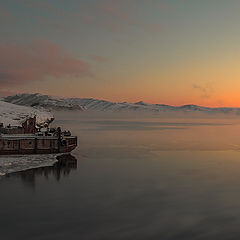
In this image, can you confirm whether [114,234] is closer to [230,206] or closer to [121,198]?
[121,198]

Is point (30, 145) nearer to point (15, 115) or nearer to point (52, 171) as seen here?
point (52, 171)

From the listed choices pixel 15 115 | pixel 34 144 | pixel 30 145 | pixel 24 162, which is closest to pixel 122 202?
pixel 24 162

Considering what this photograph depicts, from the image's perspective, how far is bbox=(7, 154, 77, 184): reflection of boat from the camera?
31.1m

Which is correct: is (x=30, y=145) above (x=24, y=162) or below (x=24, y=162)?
above

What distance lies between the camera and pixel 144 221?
19484 mm

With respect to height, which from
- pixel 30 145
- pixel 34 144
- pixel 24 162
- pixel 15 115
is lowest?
pixel 24 162

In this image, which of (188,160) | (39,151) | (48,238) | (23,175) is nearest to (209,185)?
(188,160)

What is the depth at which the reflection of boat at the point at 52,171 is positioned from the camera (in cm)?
3112

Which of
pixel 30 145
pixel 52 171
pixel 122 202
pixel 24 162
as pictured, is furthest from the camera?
pixel 30 145

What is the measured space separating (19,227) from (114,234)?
20.9ft

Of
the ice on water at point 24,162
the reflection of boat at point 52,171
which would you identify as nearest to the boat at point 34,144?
the ice on water at point 24,162

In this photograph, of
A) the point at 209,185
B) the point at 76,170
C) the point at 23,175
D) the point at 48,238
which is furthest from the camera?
the point at 76,170

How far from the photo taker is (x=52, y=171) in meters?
34.5

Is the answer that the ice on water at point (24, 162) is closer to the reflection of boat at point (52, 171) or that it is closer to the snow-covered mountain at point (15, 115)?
the reflection of boat at point (52, 171)
